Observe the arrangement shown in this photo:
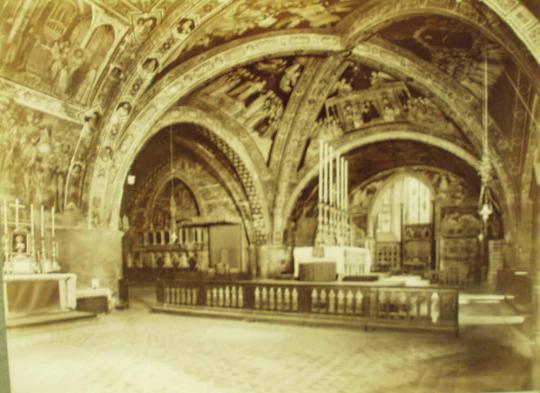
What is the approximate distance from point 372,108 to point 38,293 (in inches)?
398

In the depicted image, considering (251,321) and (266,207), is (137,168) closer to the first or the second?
(266,207)

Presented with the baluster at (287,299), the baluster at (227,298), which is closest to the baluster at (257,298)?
the baluster at (287,299)

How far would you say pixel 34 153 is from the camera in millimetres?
7770

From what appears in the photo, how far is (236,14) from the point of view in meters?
8.79

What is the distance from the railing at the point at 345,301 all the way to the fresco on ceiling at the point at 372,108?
6375 mm

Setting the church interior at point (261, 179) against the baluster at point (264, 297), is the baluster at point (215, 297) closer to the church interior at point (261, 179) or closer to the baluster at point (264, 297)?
the church interior at point (261, 179)

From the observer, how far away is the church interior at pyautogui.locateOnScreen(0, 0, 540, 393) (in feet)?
18.1

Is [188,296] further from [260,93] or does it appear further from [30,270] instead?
[260,93]

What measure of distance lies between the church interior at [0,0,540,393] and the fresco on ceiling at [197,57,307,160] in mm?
63

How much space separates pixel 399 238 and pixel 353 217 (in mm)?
2300

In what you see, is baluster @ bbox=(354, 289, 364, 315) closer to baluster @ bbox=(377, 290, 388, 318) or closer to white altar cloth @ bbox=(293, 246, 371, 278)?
baluster @ bbox=(377, 290, 388, 318)

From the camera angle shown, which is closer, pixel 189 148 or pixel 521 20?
pixel 521 20

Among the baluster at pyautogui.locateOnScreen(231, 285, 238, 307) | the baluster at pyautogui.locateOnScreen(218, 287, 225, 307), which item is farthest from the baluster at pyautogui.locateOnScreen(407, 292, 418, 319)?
the baluster at pyautogui.locateOnScreen(218, 287, 225, 307)

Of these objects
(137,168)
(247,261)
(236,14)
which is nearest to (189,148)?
(137,168)
